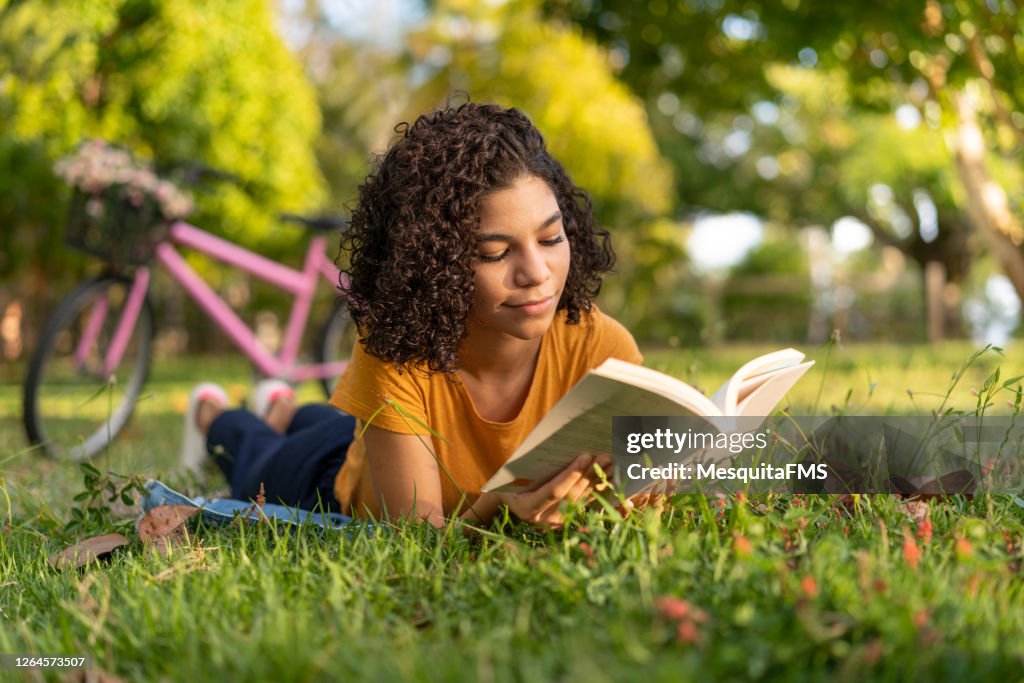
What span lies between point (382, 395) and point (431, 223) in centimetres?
39

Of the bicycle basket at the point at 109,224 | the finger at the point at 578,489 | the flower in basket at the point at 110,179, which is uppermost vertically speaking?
the flower in basket at the point at 110,179

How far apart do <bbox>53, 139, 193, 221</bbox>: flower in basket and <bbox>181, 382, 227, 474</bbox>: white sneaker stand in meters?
1.41

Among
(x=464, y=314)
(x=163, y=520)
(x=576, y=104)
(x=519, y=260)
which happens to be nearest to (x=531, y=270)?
(x=519, y=260)

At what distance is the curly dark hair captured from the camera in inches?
79.2

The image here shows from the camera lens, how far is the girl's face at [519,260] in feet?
6.41

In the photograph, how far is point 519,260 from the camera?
6.43 ft

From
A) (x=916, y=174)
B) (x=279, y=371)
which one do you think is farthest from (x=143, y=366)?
(x=916, y=174)

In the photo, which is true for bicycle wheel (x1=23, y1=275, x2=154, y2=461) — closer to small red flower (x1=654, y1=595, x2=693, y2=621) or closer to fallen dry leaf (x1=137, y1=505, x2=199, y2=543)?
fallen dry leaf (x1=137, y1=505, x2=199, y2=543)

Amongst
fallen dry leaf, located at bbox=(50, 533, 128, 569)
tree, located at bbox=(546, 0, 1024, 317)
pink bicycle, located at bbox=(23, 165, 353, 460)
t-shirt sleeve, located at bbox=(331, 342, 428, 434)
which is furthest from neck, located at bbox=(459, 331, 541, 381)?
tree, located at bbox=(546, 0, 1024, 317)

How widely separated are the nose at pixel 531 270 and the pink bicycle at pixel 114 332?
2.51 meters

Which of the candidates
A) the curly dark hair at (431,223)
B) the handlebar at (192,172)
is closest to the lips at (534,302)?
the curly dark hair at (431,223)

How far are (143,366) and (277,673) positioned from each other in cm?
379

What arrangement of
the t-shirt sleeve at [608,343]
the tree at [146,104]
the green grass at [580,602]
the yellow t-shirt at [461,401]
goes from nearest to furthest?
the green grass at [580,602] → the yellow t-shirt at [461,401] → the t-shirt sleeve at [608,343] → the tree at [146,104]
